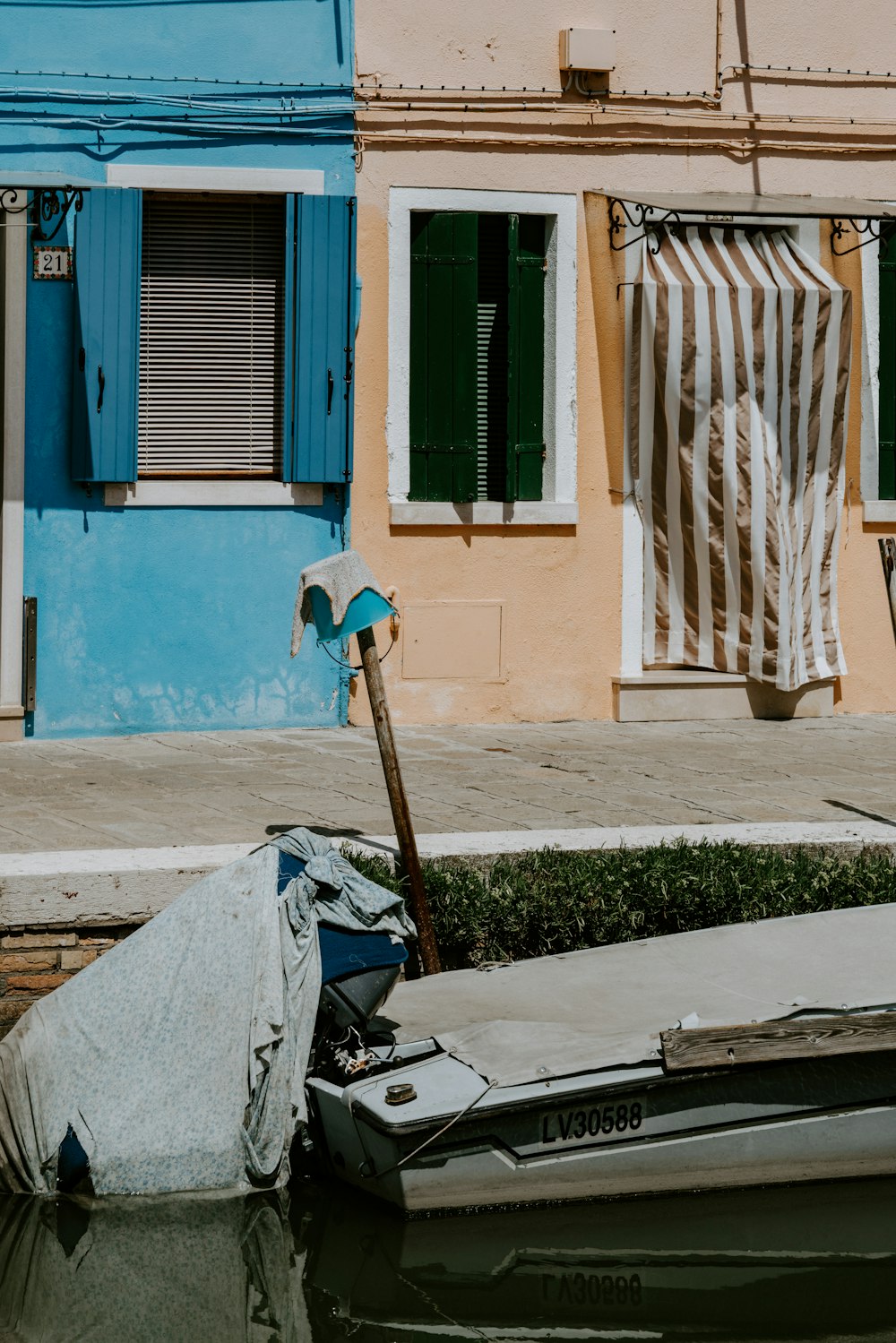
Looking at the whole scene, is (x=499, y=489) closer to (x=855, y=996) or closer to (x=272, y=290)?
(x=272, y=290)

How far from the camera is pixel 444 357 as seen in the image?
11055 mm

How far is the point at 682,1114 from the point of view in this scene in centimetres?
612

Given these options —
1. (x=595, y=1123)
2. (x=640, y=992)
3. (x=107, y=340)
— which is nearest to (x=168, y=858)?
(x=640, y=992)

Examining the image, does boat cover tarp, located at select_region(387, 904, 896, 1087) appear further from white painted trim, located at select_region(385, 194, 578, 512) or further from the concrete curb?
white painted trim, located at select_region(385, 194, 578, 512)

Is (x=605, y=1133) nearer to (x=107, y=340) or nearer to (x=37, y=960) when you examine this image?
(x=37, y=960)

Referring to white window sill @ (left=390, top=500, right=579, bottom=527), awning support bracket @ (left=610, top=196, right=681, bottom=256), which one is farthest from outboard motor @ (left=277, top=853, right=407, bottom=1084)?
awning support bracket @ (left=610, top=196, right=681, bottom=256)

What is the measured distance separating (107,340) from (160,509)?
994 millimetres

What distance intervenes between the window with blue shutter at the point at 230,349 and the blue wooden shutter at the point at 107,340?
0.03 ft

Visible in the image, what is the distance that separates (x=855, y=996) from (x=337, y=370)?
18.2ft

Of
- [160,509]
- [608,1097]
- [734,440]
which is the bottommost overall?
[608,1097]

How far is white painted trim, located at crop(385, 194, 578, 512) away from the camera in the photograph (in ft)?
35.8

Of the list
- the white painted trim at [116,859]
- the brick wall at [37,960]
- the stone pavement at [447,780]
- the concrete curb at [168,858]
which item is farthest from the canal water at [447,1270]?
the stone pavement at [447,780]

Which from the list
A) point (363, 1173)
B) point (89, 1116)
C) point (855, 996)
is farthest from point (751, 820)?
point (89, 1116)

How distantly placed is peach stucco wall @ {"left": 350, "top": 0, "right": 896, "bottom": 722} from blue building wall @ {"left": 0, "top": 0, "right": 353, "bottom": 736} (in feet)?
1.09
